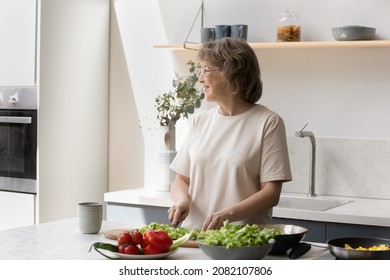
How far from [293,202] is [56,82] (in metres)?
1.57

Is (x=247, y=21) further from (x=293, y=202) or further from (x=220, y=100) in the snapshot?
(x=220, y=100)

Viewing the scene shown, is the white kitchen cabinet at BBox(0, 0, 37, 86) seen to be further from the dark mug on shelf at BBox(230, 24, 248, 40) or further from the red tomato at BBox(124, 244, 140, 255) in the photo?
the red tomato at BBox(124, 244, 140, 255)

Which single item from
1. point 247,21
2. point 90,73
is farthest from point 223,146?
point 90,73

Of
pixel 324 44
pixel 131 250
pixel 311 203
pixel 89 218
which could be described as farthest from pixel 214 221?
pixel 324 44

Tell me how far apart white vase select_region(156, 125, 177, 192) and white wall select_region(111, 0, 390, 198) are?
0.60m

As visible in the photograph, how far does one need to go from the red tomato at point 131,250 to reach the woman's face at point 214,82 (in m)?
0.85

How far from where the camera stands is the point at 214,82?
112 inches

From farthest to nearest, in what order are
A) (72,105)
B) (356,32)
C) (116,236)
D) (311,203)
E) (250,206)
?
(72,105) < (311,203) < (356,32) < (250,206) < (116,236)

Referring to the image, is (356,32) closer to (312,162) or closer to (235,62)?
(312,162)

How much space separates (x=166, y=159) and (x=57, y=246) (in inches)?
70.2

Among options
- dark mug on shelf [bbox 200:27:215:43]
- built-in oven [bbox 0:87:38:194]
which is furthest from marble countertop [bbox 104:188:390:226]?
dark mug on shelf [bbox 200:27:215:43]

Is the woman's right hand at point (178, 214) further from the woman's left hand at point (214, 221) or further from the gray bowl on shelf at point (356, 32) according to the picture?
the gray bowl on shelf at point (356, 32)

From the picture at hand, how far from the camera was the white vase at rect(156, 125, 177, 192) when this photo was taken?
4164 mm

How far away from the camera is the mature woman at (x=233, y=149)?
2781 mm
